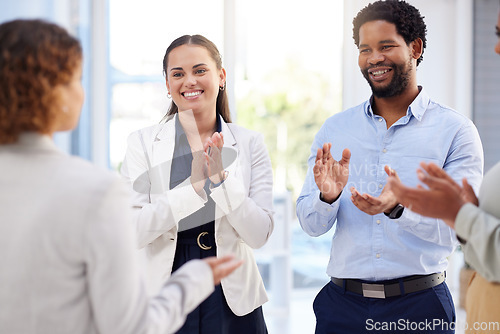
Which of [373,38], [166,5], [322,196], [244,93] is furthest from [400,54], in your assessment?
[244,93]

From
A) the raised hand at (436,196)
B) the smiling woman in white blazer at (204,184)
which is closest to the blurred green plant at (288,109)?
the smiling woman in white blazer at (204,184)

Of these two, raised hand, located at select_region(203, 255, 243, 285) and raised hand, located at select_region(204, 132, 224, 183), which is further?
raised hand, located at select_region(204, 132, 224, 183)

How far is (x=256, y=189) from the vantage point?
6.21 ft

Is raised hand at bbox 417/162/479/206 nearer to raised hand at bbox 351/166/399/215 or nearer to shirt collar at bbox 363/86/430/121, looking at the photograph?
raised hand at bbox 351/166/399/215

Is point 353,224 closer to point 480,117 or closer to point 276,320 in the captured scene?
point 276,320

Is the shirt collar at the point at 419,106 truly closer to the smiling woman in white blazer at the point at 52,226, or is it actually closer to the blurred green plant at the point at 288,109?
the smiling woman in white blazer at the point at 52,226

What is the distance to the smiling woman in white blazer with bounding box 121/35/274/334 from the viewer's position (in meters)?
1.75

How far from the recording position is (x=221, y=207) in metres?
1.75

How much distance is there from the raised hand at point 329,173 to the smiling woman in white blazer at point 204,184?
0.22 m

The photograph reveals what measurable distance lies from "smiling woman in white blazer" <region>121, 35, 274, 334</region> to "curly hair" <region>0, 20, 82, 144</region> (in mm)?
694

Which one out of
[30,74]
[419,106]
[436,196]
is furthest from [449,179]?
[30,74]

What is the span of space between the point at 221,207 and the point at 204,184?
0.33ft

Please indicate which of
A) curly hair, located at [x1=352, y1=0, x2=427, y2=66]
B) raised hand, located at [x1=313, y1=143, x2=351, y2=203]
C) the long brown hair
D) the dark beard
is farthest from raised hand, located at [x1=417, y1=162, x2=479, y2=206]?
the long brown hair

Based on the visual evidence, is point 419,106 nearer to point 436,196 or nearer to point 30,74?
point 436,196
